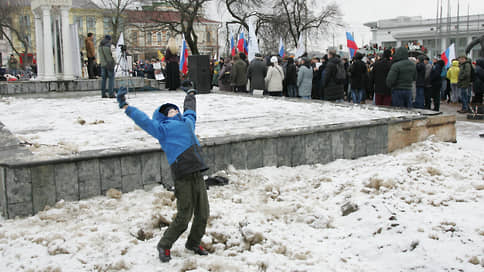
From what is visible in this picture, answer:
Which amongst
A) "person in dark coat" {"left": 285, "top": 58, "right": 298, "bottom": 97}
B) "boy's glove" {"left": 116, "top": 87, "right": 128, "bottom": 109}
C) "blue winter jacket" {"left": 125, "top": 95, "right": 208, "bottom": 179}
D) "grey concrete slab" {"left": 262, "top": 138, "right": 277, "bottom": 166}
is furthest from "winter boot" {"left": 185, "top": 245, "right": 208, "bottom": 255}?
"person in dark coat" {"left": 285, "top": 58, "right": 298, "bottom": 97}

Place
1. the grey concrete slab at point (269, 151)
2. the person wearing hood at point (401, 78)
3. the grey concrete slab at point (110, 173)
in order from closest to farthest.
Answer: the grey concrete slab at point (110, 173)
the grey concrete slab at point (269, 151)
the person wearing hood at point (401, 78)

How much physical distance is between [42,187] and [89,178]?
0.54m

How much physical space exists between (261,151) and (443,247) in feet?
10.6

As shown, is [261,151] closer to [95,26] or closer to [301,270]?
[301,270]

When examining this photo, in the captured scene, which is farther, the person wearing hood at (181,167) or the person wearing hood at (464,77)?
the person wearing hood at (464,77)

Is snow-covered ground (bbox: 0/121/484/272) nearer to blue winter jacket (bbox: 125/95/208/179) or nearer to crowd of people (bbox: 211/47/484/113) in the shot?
blue winter jacket (bbox: 125/95/208/179)

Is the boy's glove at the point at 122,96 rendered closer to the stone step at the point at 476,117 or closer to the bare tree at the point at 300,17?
the stone step at the point at 476,117

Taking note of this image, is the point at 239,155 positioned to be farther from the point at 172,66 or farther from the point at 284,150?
the point at 172,66

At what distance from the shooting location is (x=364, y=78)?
1332 cm

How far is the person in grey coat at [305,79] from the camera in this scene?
13734 mm

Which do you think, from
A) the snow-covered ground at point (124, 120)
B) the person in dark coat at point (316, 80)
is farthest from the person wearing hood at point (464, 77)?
the snow-covered ground at point (124, 120)

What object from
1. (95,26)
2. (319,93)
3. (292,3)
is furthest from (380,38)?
(319,93)

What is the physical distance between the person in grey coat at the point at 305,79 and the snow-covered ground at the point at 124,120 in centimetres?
143

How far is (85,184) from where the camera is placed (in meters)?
5.46
